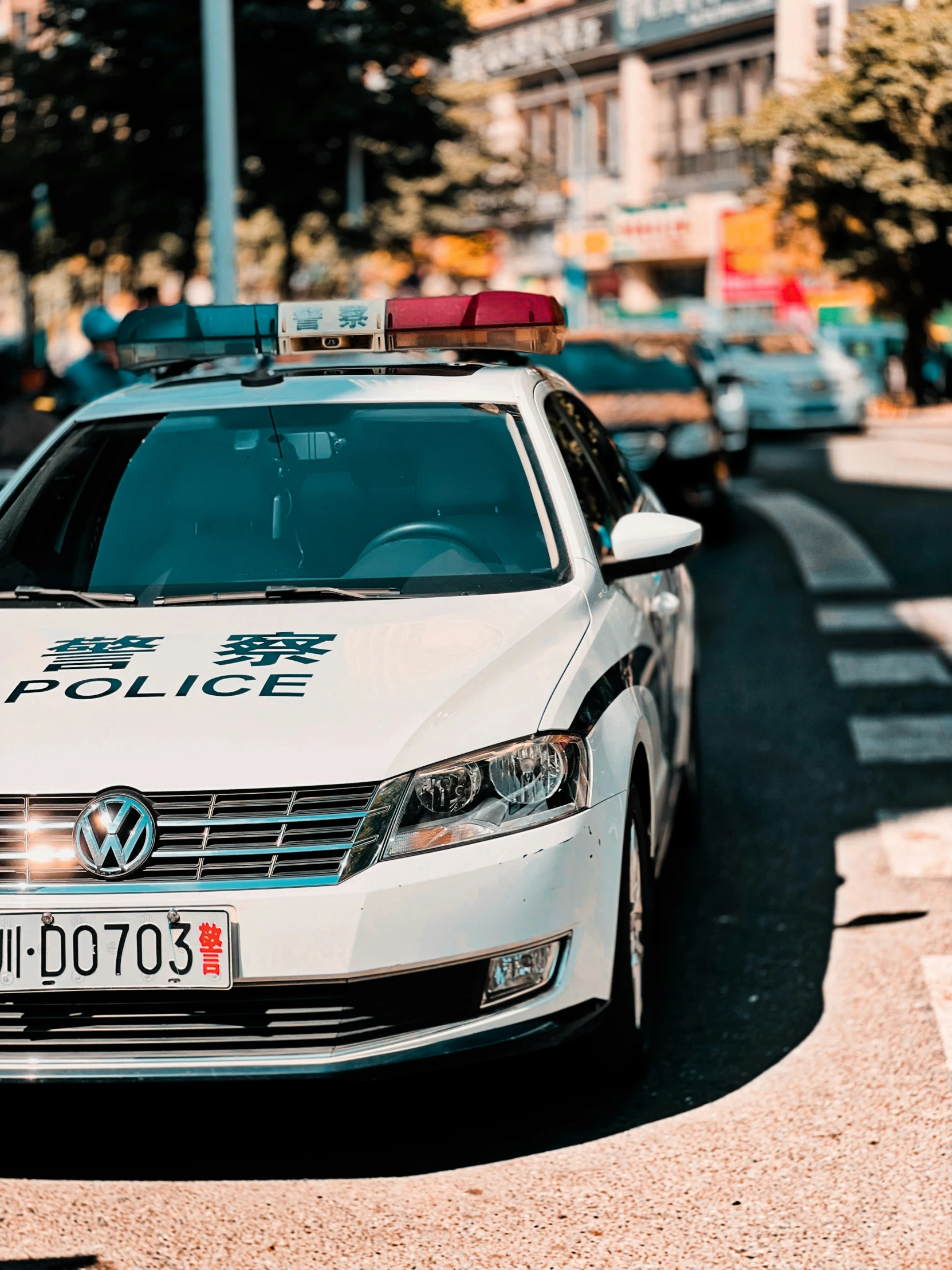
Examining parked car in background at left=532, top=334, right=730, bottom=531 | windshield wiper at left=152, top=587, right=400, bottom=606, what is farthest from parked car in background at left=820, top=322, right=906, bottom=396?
windshield wiper at left=152, top=587, right=400, bottom=606

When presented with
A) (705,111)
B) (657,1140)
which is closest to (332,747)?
(657,1140)

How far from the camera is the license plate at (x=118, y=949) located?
352 cm

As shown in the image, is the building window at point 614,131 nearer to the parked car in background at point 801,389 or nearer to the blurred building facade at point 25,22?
the parked car in background at point 801,389

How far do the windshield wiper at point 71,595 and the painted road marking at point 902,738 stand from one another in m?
4.04

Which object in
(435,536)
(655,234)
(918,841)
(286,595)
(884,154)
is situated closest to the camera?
(286,595)

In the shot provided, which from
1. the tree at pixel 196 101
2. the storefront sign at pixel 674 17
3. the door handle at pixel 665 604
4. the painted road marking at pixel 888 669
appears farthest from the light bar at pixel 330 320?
the storefront sign at pixel 674 17

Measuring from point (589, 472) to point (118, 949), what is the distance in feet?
7.36

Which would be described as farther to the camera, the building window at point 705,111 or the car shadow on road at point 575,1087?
the building window at point 705,111

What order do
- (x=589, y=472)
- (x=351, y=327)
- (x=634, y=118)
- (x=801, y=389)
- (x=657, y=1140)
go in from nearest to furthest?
(x=657, y=1140) → (x=351, y=327) → (x=589, y=472) → (x=801, y=389) → (x=634, y=118)

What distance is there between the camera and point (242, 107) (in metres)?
19.3

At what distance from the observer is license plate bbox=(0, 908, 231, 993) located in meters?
3.52

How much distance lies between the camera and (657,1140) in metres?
4.00

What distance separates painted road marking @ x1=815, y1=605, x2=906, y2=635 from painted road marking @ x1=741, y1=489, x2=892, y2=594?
2.39ft

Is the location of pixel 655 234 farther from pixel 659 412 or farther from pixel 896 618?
pixel 896 618
